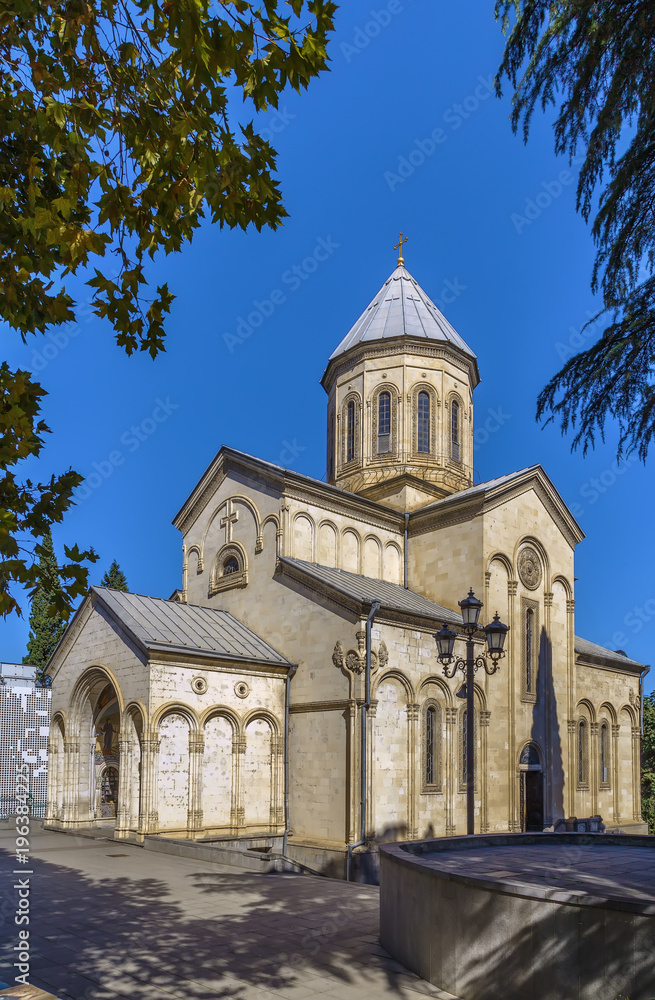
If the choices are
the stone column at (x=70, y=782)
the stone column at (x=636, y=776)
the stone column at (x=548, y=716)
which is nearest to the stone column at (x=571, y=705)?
the stone column at (x=548, y=716)

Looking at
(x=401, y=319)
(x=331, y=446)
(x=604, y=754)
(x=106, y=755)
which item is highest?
(x=401, y=319)

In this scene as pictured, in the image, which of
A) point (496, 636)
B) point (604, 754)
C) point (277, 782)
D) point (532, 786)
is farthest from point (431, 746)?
point (604, 754)

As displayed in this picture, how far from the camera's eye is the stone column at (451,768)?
19578 millimetres

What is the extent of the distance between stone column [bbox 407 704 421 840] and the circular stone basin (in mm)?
9771

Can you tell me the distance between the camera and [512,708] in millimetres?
22203

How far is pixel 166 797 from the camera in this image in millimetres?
17469

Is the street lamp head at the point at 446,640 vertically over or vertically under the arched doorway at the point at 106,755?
over

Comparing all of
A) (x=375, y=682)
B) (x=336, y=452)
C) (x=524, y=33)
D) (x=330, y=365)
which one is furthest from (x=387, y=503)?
(x=524, y=33)

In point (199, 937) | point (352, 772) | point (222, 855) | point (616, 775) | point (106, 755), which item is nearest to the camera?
point (199, 937)

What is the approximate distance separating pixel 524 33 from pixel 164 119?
5.43 meters

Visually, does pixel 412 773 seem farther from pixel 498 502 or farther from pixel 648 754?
pixel 648 754

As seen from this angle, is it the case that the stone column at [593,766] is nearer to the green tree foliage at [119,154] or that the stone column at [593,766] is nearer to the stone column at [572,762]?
the stone column at [572,762]

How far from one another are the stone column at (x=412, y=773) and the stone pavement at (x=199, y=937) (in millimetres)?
5810

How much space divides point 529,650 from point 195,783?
10.9 m
